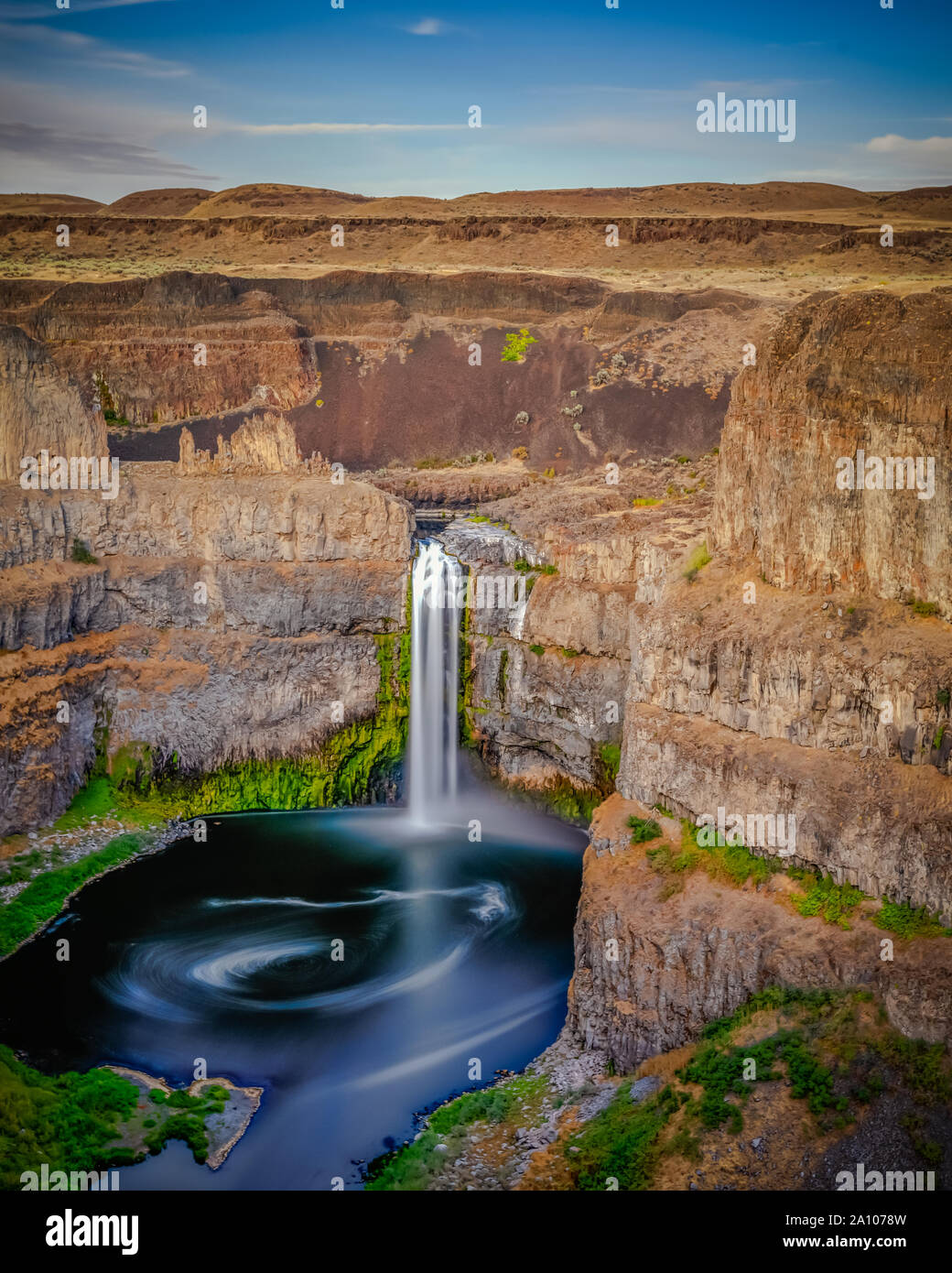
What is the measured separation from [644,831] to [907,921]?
7.80m

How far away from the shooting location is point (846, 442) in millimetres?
33562

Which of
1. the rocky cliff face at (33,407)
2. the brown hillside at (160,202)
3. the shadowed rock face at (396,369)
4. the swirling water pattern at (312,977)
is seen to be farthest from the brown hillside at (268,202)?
the swirling water pattern at (312,977)

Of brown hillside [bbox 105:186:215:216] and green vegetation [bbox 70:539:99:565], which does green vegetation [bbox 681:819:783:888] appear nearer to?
green vegetation [bbox 70:539:99:565]

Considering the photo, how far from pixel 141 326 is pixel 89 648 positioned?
34573 millimetres

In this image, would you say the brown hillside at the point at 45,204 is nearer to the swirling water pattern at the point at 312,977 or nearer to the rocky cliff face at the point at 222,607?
the rocky cliff face at the point at 222,607

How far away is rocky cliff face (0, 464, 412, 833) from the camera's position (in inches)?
1900

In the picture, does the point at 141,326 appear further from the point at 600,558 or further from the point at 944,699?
the point at 944,699

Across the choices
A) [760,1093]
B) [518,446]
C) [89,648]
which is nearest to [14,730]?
[89,648]

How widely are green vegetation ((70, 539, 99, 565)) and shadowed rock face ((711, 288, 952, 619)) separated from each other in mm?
22201

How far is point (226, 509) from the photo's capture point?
163 feet

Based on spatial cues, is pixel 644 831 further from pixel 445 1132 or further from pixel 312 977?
pixel 312 977

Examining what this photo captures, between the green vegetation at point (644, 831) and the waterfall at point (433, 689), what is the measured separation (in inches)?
553

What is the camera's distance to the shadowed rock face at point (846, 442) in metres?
32.0

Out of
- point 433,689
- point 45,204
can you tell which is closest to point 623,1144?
point 433,689
